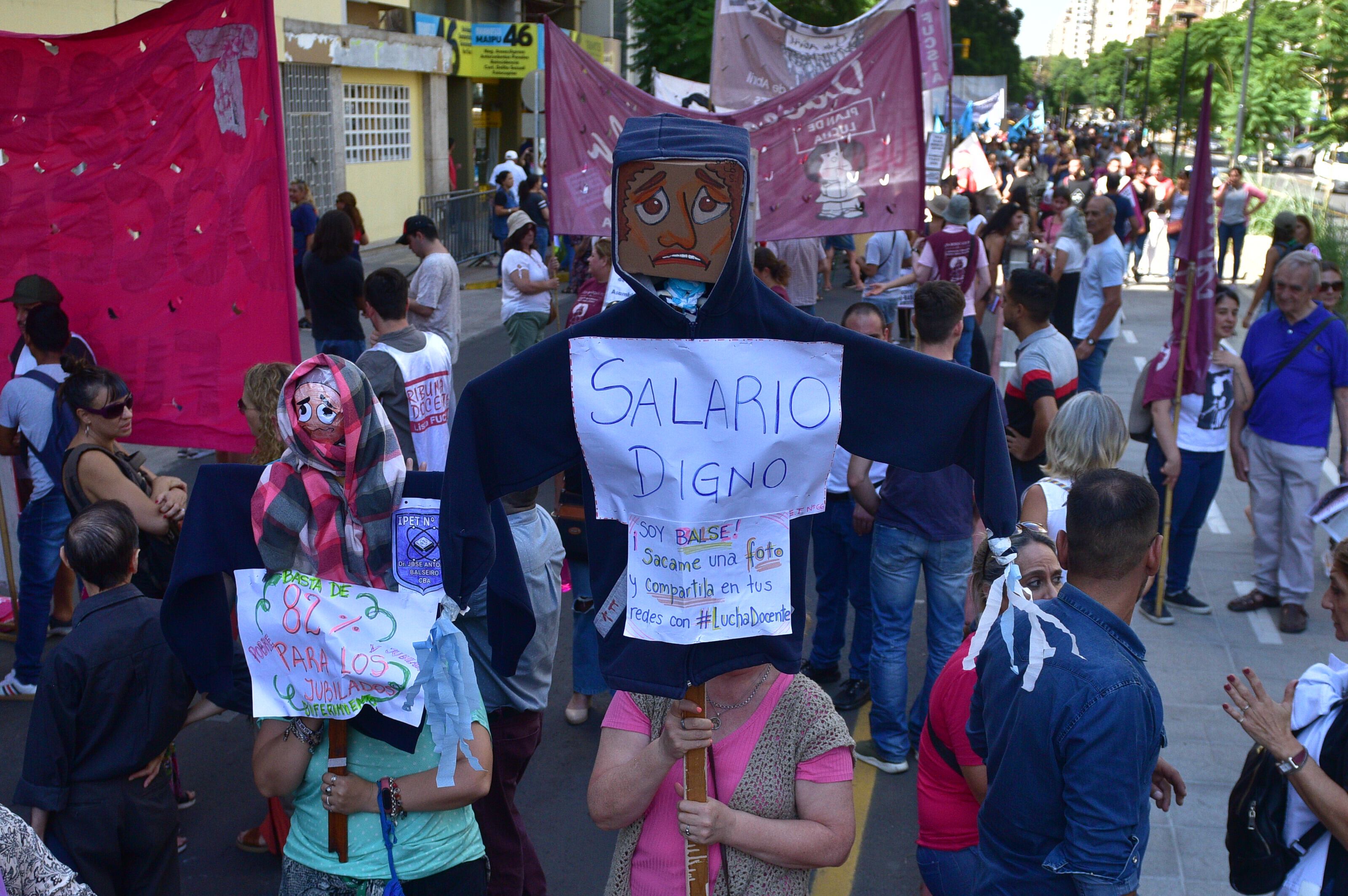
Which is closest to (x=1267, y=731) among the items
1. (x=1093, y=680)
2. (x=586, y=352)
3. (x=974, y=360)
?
(x=1093, y=680)

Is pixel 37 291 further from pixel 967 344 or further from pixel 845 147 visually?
pixel 967 344

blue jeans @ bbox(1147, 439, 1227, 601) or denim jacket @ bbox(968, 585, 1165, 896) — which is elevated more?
denim jacket @ bbox(968, 585, 1165, 896)

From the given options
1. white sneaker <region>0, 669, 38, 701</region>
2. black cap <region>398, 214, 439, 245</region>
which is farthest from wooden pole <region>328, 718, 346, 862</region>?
black cap <region>398, 214, 439, 245</region>

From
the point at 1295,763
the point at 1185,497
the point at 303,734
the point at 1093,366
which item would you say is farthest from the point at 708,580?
the point at 1093,366

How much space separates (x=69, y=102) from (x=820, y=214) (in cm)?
420

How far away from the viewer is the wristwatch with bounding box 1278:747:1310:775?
2.77 meters

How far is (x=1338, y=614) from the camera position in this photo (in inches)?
117

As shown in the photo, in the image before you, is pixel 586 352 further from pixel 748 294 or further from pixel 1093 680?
pixel 1093 680

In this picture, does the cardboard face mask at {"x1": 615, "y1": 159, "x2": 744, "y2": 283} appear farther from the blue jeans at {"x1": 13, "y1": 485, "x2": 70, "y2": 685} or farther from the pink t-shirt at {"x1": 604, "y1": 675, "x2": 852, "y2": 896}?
the blue jeans at {"x1": 13, "y1": 485, "x2": 70, "y2": 685}

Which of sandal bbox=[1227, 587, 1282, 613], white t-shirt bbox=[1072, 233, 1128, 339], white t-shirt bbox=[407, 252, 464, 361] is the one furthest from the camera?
white t-shirt bbox=[1072, 233, 1128, 339]

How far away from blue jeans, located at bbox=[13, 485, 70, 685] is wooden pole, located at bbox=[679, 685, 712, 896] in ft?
14.6

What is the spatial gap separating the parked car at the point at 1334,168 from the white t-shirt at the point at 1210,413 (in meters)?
27.8

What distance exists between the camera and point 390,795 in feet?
9.47

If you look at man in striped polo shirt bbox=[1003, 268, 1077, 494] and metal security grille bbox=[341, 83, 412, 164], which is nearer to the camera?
man in striped polo shirt bbox=[1003, 268, 1077, 494]
